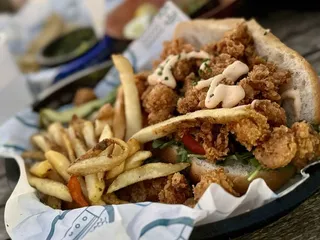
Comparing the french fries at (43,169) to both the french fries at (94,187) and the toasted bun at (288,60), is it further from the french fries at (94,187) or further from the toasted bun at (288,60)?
the toasted bun at (288,60)

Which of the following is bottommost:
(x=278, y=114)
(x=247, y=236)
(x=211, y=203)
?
(x=247, y=236)

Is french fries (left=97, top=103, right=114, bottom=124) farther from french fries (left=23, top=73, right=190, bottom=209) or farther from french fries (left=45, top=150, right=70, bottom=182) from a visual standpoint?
french fries (left=45, top=150, right=70, bottom=182)

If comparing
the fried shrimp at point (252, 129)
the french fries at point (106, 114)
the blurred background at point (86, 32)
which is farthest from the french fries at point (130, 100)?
the blurred background at point (86, 32)

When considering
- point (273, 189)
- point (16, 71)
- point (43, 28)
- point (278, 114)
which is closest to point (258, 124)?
point (278, 114)

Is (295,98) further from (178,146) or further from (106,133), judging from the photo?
(106,133)

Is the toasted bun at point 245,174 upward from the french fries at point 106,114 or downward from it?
downward

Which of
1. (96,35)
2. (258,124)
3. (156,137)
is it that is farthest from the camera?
(96,35)

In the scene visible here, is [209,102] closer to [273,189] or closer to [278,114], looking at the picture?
[278,114]
